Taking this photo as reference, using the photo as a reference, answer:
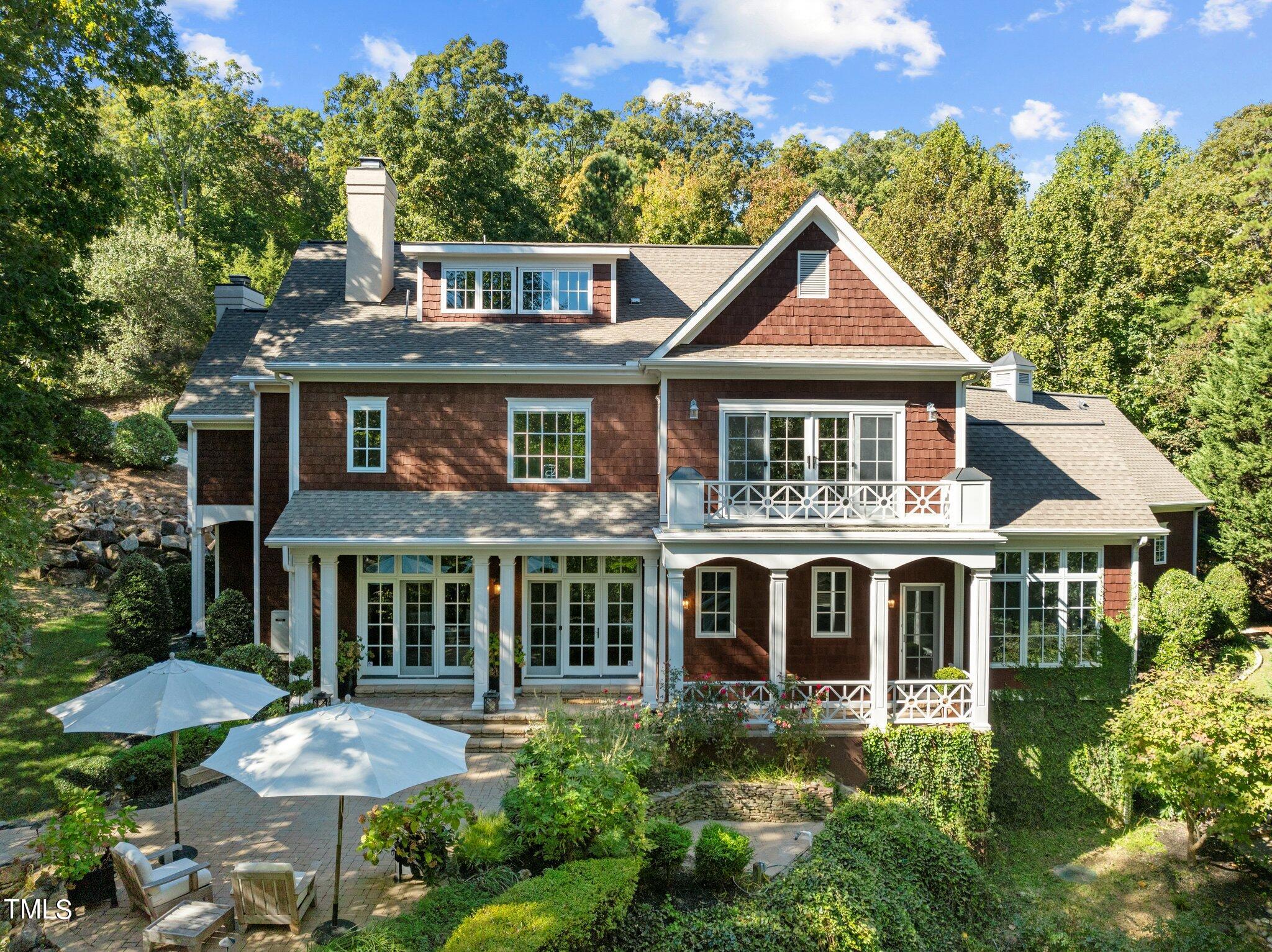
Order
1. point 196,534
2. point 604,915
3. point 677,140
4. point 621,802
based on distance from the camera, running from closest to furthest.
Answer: point 604,915 < point 621,802 < point 196,534 < point 677,140

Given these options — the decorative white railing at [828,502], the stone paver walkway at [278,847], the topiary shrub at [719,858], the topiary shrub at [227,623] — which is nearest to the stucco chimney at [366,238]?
the topiary shrub at [227,623]

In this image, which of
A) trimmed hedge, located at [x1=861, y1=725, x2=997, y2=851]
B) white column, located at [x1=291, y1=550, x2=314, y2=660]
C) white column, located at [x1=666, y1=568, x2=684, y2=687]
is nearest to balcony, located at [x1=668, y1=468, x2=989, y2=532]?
white column, located at [x1=666, y1=568, x2=684, y2=687]

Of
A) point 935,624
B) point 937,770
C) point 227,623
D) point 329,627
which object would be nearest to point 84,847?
point 329,627

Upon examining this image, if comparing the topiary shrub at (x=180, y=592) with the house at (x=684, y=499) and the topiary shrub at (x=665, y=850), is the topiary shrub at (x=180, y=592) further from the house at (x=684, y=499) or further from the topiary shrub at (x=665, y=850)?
the topiary shrub at (x=665, y=850)

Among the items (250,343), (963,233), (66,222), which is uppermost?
(963,233)

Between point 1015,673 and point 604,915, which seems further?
point 1015,673

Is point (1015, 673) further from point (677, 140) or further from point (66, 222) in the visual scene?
point (677, 140)

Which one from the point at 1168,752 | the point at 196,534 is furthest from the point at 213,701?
the point at 1168,752

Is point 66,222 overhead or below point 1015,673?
overhead
